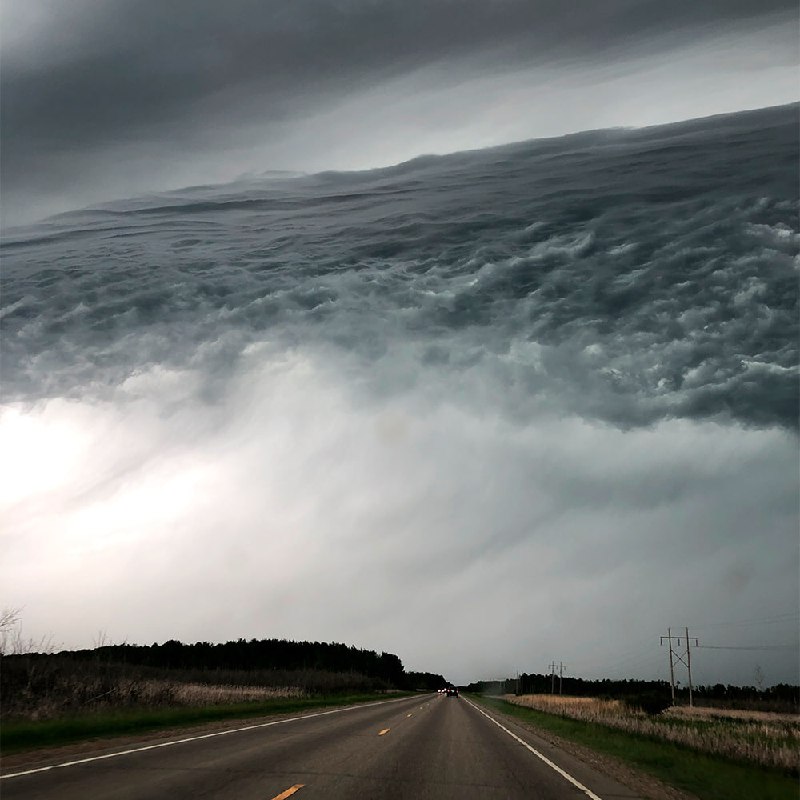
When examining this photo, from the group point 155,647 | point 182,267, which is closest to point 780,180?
point 182,267

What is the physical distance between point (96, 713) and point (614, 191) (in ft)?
77.0

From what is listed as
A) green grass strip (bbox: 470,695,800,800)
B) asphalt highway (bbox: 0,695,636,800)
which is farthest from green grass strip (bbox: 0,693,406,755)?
green grass strip (bbox: 470,695,800,800)

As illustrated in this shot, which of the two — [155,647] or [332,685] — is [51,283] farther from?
[155,647]

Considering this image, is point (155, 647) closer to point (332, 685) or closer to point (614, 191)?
point (332, 685)

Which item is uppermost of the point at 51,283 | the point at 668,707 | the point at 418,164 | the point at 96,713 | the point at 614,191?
the point at 418,164

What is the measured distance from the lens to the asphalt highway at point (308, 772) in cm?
947

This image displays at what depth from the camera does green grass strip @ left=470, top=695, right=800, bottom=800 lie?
40.8 feet

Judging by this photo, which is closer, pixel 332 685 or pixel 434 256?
pixel 434 256

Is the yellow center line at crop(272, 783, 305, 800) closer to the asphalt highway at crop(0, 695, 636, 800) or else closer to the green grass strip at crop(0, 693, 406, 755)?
the asphalt highway at crop(0, 695, 636, 800)

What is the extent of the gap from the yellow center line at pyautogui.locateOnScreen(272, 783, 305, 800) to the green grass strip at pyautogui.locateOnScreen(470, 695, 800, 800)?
7262 mm

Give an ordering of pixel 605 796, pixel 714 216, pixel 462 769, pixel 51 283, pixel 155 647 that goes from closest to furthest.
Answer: pixel 605 796, pixel 462 769, pixel 714 216, pixel 51 283, pixel 155 647

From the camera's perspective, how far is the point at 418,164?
68.1 feet

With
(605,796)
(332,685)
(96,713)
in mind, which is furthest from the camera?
(332,685)

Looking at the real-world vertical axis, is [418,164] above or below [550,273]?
above
